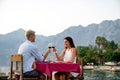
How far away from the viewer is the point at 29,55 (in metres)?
4.63

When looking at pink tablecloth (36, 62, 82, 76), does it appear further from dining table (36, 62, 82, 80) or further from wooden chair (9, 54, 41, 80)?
wooden chair (9, 54, 41, 80)

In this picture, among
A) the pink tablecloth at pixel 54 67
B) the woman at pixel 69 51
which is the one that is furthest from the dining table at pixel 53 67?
the woman at pixel 69 51

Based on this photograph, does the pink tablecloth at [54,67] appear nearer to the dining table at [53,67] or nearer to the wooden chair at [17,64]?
the dining table at [53,67]

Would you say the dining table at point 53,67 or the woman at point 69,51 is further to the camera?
the woman at point 69,51

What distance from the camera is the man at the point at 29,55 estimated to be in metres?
4.55

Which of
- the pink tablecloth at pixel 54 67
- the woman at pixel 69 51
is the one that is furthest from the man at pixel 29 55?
the woman at pixel 69 51

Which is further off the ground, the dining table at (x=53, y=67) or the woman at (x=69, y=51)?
the woman at (x=69, y=51)

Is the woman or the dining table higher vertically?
the woman

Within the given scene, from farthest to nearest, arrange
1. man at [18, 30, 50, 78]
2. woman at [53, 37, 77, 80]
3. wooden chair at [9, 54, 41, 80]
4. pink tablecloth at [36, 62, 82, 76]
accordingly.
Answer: woman at [53, 37, 77, 80], pink tablecloth at [36, 62, 82, 76], man at [18, 30, 50, 78], wooden chair at [9, 54, 41, 80]

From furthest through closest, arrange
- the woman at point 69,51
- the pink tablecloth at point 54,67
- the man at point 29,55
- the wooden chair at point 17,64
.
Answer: the woman at point 69,51 < the pink tablecloth at point 54,67 < the man at point 29,55 < the wooden chair at point 17,64

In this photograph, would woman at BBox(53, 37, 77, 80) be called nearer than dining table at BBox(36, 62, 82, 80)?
No

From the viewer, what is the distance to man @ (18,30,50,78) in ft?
14.9

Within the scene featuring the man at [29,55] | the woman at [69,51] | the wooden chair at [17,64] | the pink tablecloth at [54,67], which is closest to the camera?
the wooden chair at [17,64]

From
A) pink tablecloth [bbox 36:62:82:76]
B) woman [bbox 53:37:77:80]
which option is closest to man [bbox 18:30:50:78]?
pink tablecloth [bbox 36:62:82:76]
